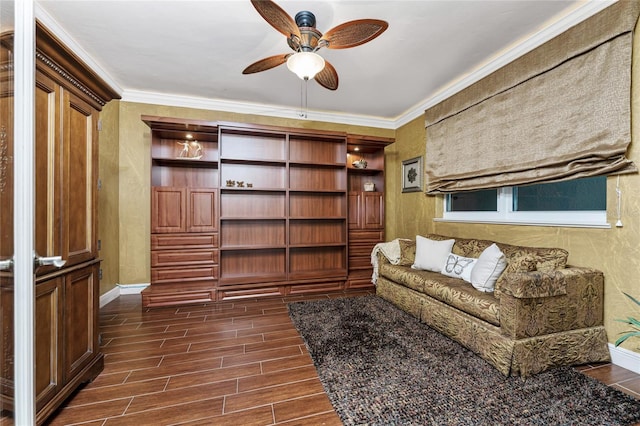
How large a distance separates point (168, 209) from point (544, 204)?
417cm

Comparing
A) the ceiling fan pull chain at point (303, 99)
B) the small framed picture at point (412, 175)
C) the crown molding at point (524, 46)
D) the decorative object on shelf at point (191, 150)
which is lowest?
the small framed picture at point (412, 175)

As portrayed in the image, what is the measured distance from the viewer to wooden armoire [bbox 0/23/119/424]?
4.48 ft

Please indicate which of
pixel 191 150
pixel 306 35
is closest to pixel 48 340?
pixel 306 35

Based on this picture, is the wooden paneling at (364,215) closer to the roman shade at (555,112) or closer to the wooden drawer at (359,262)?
the wooden drawer at (359,262)

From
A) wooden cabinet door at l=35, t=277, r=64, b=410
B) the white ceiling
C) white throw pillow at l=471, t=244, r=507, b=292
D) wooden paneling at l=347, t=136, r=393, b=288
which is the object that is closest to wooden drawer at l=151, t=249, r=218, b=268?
wooden cabinet door at l=35, t=277, r=64, b=410

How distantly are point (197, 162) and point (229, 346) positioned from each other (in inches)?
100

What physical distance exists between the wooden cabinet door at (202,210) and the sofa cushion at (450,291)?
2.40 meters

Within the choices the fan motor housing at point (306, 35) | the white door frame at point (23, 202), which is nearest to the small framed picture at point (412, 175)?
the fan motor housing at point (306, 35)

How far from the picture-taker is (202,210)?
3537mm

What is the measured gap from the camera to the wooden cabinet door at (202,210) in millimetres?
3480

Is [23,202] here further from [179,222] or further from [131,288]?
[131,288]

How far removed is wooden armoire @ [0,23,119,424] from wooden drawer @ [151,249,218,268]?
151 centimetres

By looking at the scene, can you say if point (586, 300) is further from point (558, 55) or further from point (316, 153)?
point (316, 153)

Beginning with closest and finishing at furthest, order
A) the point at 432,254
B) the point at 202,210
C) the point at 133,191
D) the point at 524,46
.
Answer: the point at 524,46 < the point at 432,254 < the point at 202,210 < the point at 133,191
